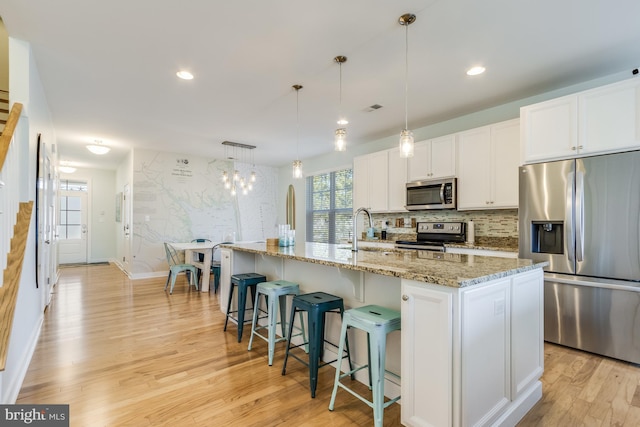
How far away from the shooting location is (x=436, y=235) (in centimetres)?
430

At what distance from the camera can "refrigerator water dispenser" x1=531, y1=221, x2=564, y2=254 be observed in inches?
115

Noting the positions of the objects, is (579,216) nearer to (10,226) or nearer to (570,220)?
(570,220)

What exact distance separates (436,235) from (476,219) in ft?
1.81

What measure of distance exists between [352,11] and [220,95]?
78.4 inches

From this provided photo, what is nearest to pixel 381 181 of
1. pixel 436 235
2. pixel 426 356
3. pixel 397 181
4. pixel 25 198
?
pixel 397 181

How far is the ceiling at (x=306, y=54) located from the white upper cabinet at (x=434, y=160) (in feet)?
1.20

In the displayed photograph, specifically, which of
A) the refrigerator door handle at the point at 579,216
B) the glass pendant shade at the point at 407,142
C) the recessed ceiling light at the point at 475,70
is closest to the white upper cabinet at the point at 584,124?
the refrigerator door handle at the point at 579,216

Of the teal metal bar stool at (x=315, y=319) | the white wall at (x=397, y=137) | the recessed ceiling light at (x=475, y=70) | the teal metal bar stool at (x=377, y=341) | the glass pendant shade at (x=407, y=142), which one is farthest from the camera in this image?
the white wall at (x=397, y=137)

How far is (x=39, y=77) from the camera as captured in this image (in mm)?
3070

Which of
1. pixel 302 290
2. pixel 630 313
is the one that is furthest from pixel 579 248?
pixel 302 290

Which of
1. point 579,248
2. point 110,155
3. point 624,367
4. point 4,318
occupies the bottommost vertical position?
point 624,367

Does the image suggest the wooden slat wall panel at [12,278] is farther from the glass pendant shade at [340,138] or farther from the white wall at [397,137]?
the white wall at [397,137]

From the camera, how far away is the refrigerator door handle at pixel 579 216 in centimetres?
278

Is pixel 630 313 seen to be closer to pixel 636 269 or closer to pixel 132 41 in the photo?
pixel 636 269
